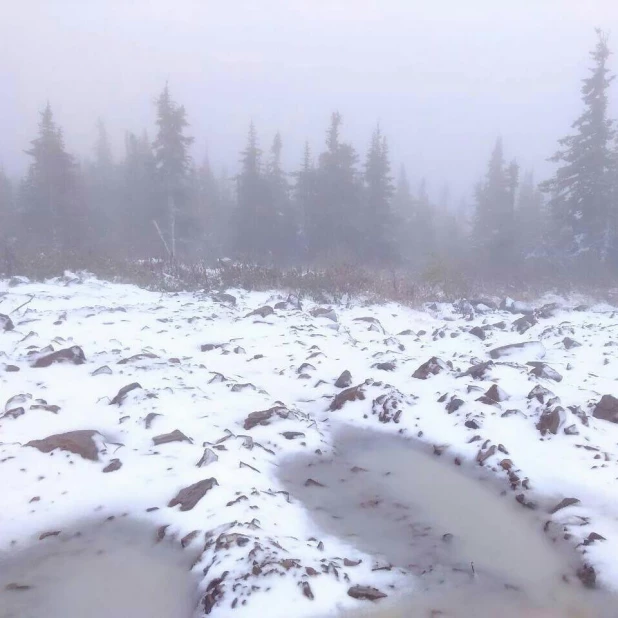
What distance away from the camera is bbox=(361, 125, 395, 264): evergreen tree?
101ft

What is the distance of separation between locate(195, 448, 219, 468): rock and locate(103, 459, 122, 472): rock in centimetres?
77

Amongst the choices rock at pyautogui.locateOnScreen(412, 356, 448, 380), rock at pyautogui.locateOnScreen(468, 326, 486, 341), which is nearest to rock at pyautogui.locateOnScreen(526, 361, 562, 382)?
rock at pyautogui.locateOnScreen(412, 356, 448, 380)

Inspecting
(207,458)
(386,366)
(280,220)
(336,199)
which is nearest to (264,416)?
(207,458)

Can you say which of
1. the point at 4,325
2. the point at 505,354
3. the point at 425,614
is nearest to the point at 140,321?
the point at 4,325

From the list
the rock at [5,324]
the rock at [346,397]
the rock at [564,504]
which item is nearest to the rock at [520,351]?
the rock at [346,397]

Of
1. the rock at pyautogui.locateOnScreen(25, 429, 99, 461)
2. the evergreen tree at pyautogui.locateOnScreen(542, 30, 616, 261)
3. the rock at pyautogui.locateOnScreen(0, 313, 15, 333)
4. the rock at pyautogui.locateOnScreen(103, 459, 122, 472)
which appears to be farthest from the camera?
the evergreen tree at pyautogui.locateOnScreen(542, 30, 616, 261)

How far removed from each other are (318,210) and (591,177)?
14833 millimetres

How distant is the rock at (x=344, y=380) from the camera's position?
7.76m

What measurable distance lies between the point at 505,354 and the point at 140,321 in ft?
24.5

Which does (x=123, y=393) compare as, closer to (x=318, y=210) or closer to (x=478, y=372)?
(x=478, y=372)

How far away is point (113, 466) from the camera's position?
4.99 metres

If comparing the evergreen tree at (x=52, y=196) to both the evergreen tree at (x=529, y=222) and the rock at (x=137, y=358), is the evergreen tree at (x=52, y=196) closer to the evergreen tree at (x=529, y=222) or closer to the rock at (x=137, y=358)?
the rock at (x=137, y=358)

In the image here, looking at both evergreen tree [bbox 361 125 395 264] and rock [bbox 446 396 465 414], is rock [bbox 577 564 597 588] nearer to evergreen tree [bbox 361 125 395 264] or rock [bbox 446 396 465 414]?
rock [bbox 446 396 465 414]

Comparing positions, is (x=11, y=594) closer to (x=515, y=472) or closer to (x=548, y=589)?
(x=548, y=589)
